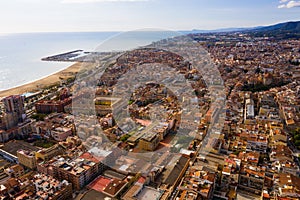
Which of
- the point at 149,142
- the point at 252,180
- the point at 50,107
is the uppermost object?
the point at 149,142

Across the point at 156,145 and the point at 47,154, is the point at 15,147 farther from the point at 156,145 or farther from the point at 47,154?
the point at 156,145

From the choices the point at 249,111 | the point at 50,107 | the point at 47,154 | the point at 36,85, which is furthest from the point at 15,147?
the point at 36,85

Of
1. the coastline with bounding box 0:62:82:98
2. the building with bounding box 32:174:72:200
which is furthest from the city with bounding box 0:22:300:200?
the coastline with bounding box 0:62:82:98

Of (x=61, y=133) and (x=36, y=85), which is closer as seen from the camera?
(x=61, y=133)

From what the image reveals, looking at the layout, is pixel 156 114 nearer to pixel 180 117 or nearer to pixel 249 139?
pixel 180 117

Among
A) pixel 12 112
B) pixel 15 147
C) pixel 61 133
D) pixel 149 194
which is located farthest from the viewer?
pixel 12 112

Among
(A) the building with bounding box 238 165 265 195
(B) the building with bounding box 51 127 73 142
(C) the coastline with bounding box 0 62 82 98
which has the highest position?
(A) the building with bounding box 238 165 265 195

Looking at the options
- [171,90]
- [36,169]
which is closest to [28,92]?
[171,90]

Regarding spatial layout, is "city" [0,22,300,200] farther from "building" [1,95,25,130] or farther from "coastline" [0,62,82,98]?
"coastline" [0,62,82,98]

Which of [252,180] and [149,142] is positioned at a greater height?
[149,142]
